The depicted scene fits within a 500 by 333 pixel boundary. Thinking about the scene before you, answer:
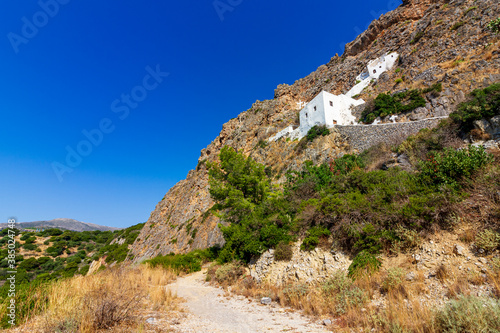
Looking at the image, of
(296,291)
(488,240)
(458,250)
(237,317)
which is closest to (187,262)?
(237,317)

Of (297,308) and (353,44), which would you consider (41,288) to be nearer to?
(297,308)

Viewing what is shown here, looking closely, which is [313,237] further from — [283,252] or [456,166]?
[456,166]

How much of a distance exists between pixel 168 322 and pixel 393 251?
Result: 6365 mm

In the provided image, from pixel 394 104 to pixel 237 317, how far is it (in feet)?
79.8

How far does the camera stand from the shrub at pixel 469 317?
3.06m

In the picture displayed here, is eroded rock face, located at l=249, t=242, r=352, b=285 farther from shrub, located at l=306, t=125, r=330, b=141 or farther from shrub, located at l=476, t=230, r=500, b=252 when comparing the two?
shrub, located at l=306, t=125, r=330, b=141

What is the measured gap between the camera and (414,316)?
3.97 m

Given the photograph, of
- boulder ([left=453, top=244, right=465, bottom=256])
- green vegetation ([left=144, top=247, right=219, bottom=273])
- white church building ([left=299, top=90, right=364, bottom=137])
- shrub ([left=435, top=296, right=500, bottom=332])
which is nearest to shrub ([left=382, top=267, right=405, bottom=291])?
boulder ([left=453, top=244, right=465, bottom=256])

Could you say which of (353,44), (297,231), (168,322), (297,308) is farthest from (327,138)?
(353,44)

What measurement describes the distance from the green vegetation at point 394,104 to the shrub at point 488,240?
19.3 meters

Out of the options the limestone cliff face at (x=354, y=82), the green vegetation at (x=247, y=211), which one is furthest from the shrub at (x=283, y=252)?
the limestone cliff face at (x=354, y=82)

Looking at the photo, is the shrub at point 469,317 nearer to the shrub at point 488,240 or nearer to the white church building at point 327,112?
the shrub at point 488,240

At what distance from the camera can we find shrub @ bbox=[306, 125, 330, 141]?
73.7 ft

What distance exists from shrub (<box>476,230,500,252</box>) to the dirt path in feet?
13.4
